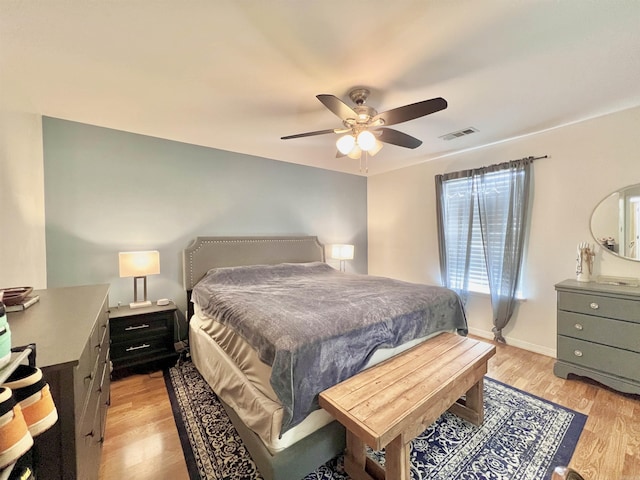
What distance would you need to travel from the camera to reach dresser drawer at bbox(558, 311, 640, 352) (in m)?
2.16

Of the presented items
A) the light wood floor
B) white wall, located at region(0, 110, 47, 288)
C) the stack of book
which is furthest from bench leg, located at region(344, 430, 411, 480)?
white wall, located at region(0, 110, 47, 288)

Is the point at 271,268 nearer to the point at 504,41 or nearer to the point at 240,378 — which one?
the point at 240,378

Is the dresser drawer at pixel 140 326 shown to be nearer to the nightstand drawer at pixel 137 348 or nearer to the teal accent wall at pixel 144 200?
the nightstand drawer at pixel 137 348

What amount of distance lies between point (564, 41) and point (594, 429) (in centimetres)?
257

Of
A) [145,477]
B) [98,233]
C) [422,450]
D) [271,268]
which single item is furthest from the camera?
[271,268]

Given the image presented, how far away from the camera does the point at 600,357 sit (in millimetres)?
2299

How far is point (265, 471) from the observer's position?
4.57 feet

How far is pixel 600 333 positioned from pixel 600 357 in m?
0.21

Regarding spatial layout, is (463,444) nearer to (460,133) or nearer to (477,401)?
(477,401)

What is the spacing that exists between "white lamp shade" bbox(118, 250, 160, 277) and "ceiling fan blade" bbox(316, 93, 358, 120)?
87.7 inches

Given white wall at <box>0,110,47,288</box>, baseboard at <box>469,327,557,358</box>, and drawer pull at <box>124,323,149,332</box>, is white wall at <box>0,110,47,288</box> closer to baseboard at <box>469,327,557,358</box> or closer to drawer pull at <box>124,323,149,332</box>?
drawer pull at <box>124,323,149,332</box>

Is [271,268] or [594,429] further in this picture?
[271,268]

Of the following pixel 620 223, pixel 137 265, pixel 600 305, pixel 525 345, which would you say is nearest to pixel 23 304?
pixel 137 265

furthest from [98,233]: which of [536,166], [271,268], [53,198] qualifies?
[536,166]
